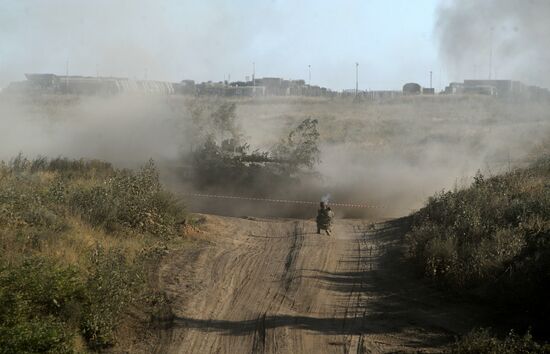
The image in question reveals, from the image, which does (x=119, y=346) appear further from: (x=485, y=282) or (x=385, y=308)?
(x=485, y=282)

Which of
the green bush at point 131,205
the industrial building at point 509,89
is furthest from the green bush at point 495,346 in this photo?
the industrial building at point 509,89

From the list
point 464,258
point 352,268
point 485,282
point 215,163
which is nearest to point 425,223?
point 352,268

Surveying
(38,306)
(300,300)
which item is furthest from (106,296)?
(300,300)

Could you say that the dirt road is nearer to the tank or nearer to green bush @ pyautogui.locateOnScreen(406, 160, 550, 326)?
green bush @ pyautogui.locateOnScreen(406, 160, 550, 326)

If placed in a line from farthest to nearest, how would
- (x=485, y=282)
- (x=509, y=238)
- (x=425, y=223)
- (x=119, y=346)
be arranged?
(x=425, y=223), (x=509, y=238), (x=485, y=282), (x=119, y=346)

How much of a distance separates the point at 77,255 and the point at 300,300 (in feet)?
13.4

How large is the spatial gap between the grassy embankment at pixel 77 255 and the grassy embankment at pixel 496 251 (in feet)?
17.1

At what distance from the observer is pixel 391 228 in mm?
19172

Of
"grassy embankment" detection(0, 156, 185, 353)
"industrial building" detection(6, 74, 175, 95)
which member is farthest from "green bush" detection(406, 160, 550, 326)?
"industrial building" detection(6, 74, 175, 95)

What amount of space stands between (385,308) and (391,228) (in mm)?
7922

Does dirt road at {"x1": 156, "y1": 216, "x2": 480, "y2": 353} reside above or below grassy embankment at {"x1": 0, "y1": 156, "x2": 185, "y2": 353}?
below

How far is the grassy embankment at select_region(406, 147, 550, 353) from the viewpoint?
972cm

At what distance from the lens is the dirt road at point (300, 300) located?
9.83 meters

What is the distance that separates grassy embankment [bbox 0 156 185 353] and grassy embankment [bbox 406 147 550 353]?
5224mm
